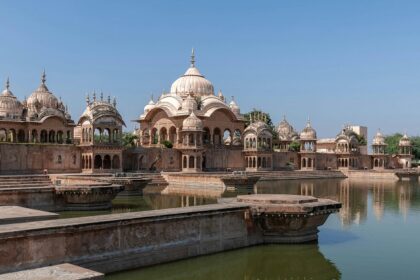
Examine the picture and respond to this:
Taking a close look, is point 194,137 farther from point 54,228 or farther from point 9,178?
point 54,228

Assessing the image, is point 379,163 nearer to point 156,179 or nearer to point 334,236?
point 156,179

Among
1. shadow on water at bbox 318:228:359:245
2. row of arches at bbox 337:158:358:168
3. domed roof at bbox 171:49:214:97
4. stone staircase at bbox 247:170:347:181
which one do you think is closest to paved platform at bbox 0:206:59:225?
shadow on water at bbox 318:228:359:245

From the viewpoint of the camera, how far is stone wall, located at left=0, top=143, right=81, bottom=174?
28094 millimetres

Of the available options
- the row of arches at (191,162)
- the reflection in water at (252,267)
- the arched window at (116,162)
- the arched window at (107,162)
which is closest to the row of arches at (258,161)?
the row of arches at (191,162)

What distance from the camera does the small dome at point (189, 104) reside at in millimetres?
40594

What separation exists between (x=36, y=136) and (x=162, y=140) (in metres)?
11.7

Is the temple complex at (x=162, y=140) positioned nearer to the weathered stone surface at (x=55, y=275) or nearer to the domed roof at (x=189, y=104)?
the domed roof at (x=189, y=104)

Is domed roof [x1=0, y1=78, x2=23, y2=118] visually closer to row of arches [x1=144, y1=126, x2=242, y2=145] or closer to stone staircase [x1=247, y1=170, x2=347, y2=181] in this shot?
row of arches [x1=144, y1=126, x2=242, y2=145]

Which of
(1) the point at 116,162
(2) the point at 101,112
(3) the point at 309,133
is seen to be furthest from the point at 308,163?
(2) the point at 101,112

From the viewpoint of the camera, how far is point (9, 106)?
3406cm

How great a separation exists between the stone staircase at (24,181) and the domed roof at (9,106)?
9.05m

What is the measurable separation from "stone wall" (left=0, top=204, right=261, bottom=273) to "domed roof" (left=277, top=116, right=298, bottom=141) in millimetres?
44409

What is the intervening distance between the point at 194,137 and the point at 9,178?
15.4 m

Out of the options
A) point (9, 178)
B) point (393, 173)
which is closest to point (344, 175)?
point (393, 173)
